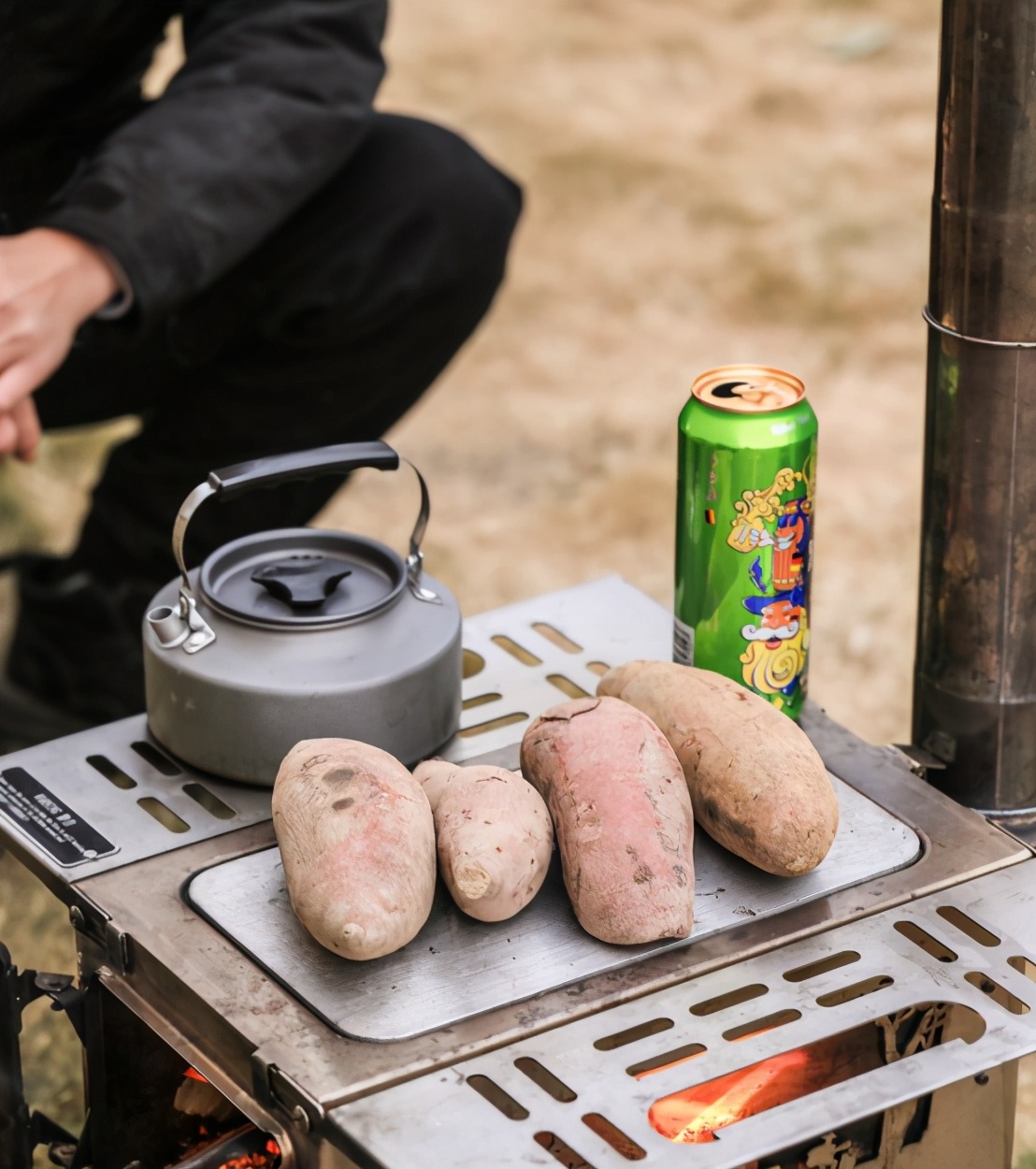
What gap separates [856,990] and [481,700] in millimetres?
430

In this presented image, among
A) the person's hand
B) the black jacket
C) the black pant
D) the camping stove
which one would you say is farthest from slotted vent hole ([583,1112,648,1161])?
the black pant

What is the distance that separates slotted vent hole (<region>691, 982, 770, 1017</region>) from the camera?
41.3 inches

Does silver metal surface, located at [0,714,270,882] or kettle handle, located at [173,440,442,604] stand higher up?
kettle handle, located at [173,440,442,604]

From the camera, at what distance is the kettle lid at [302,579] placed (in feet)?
4.16

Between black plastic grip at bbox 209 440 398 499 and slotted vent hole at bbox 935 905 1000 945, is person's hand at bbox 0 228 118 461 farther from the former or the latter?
slotted vent hole at bbox 935 905 1000 945

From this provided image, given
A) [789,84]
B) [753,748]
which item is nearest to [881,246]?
[789,84]

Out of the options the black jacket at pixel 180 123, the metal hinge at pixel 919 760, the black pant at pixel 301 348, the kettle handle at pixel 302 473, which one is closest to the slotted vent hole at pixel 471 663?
the kettle handle at pixel 302 473

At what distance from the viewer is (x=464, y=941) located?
108cm

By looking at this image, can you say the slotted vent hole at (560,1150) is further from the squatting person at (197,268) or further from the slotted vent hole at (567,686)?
the squatting person at (197,268)

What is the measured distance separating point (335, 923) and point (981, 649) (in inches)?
23.4

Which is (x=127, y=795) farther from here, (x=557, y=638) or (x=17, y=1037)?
(x=557, y=638)

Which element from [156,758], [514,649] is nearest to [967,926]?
[514,649]

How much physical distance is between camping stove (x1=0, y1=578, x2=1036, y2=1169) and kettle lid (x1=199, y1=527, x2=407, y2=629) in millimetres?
134

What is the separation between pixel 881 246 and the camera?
3582 mm
